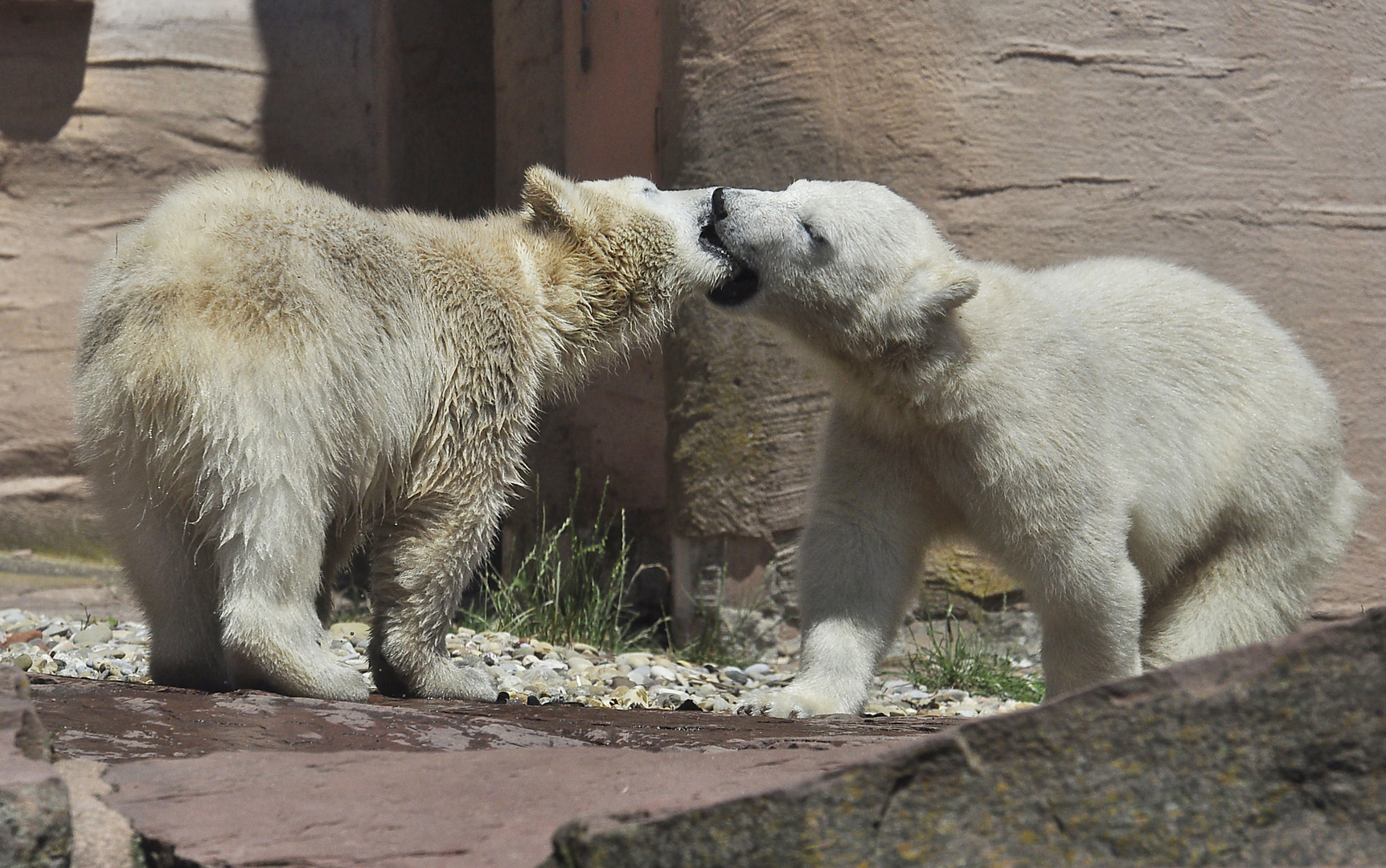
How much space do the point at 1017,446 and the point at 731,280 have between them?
1.01 metres

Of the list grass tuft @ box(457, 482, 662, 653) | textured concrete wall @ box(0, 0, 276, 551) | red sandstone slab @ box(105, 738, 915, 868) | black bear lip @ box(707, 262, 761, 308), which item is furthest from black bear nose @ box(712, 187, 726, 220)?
textured concrete wall @ box(0, 0, 276, 551)

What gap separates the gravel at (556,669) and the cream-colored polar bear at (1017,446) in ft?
2.76

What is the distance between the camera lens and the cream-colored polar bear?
12.6 feet

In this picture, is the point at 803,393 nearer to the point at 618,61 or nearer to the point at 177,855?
the point at 618,61

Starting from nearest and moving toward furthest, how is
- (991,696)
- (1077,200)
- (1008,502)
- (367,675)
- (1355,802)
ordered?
(1355,802), (1008,502), (367,675), (991,696), (1077,200)

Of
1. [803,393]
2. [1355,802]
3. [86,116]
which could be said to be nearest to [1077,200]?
[803,393]

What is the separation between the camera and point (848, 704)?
3.84 m

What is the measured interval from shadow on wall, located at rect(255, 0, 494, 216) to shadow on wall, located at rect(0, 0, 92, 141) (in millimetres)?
1021

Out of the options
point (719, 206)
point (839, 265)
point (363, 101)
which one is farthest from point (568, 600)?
point (363, 101)

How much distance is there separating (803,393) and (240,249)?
3101 mm

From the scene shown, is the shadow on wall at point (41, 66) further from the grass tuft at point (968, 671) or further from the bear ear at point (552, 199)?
the grass tuft at point (968, 671)

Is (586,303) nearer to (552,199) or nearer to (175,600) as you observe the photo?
(552,199)

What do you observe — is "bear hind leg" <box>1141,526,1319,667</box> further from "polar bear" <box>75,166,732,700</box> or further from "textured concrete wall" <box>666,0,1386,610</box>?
"polar bear" <box>75,166,732,700</box>

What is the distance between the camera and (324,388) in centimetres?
328
